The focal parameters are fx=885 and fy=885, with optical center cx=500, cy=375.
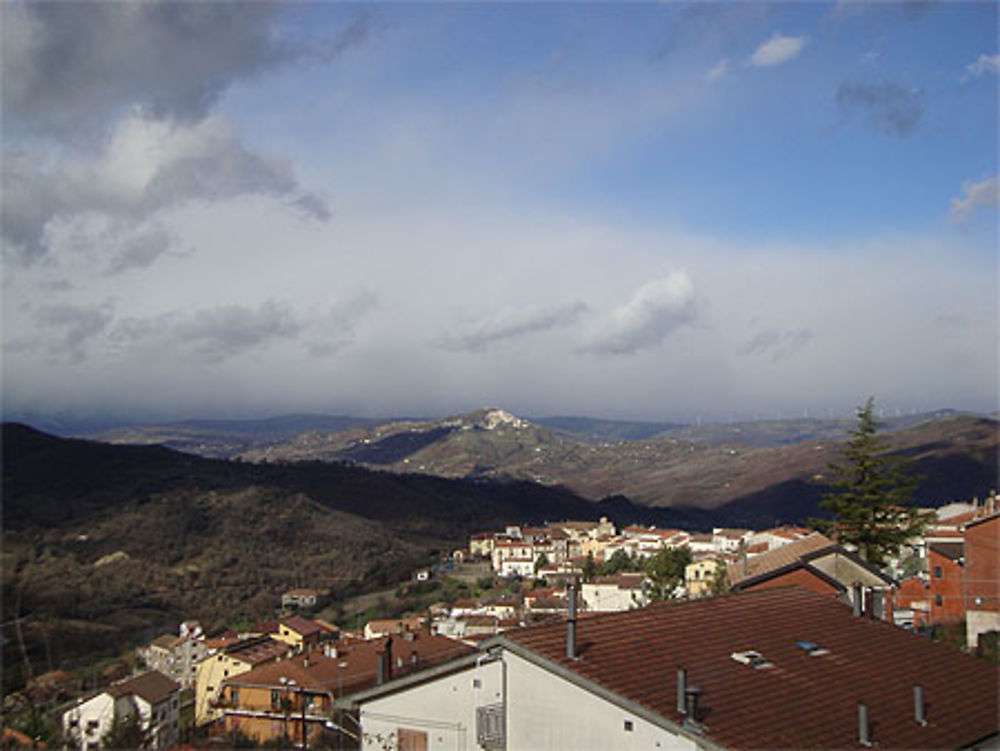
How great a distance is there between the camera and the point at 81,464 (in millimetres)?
83188

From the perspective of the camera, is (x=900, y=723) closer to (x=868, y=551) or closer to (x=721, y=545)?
(x=868, y=551)

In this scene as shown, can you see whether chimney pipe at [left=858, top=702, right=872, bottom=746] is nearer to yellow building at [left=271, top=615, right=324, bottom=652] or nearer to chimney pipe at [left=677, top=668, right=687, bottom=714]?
chimney pipe at [left=677, top=668, right=687, bottom=714]

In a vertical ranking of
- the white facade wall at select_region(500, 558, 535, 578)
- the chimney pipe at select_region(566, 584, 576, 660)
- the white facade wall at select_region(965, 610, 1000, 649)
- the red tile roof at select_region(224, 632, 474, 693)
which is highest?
the chimney pipe at select_region(566, 584, 576, 660)

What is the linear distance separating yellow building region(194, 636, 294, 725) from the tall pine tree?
18.6m

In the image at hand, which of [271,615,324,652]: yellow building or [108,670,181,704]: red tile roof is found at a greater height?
[108,670,181,704]: red tile roof

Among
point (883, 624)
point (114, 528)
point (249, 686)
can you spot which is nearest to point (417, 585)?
point (114, 528)

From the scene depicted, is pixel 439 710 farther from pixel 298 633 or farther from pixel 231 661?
pixel 298 633

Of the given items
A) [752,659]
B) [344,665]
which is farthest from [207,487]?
[752,659]

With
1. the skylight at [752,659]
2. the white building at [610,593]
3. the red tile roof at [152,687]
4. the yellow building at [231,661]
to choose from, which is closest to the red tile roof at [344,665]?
the red tile roof at [152,687]

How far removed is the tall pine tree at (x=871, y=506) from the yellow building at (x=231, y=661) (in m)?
18.6

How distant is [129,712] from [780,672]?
697 cm

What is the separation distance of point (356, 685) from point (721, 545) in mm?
54732

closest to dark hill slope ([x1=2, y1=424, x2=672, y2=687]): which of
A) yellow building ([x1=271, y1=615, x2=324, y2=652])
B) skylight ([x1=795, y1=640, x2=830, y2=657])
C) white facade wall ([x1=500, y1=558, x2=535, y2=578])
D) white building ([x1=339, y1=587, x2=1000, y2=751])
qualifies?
yellow building ([x1=271, y1=615, x2=324, y2=652])

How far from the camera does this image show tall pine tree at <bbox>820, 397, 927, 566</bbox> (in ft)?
79.6
